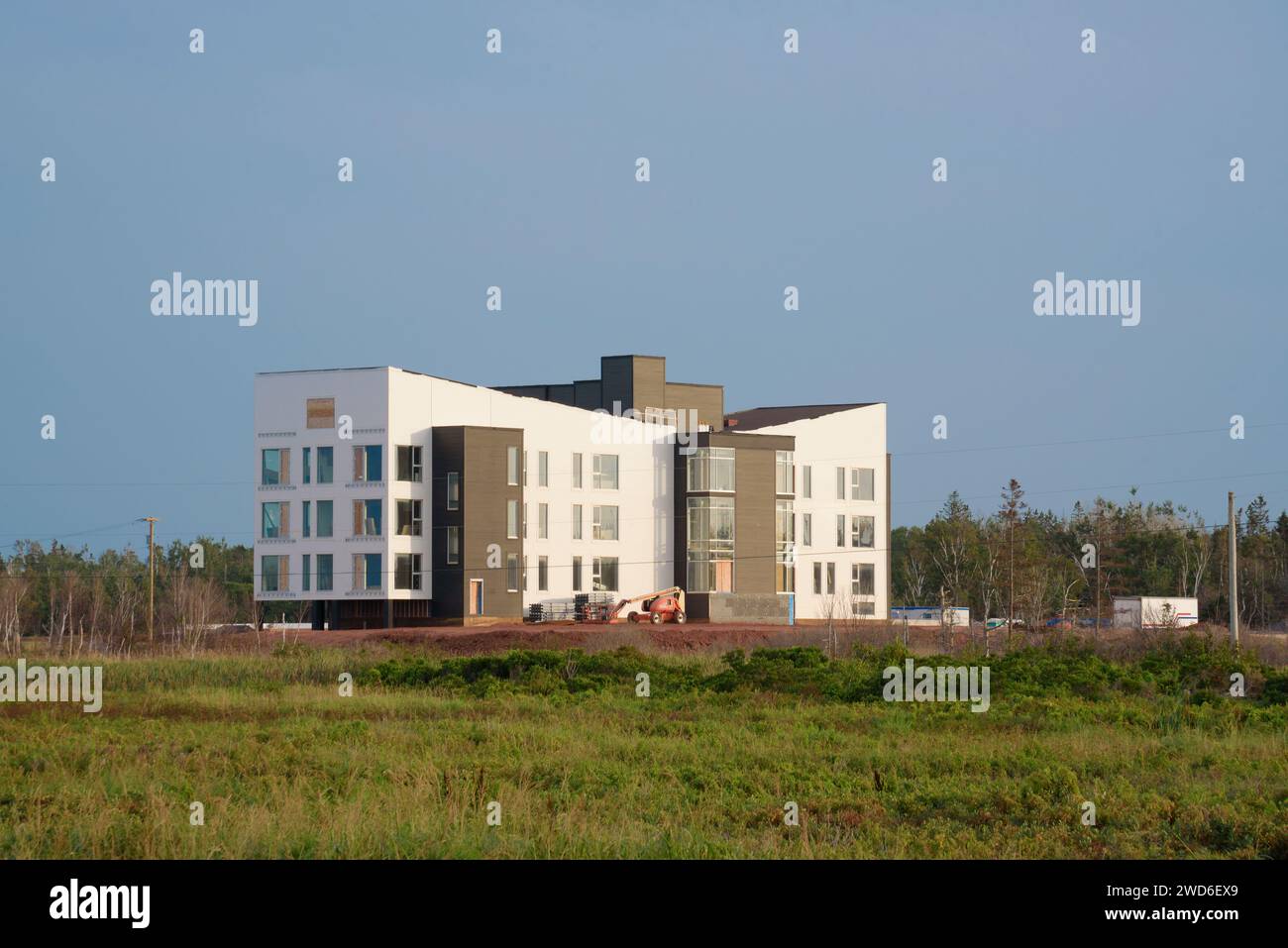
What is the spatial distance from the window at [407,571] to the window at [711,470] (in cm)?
1527

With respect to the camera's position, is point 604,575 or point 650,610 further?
point 604,575

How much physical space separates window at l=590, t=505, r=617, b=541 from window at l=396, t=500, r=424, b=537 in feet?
33.2

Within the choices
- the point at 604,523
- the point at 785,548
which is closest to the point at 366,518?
the point at 604,523

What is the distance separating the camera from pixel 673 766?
19328 millimetres

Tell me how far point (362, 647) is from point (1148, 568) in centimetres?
6786

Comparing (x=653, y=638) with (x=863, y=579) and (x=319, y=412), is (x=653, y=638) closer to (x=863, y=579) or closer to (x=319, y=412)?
(x=319, y=412)

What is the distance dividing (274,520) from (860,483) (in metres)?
30.6

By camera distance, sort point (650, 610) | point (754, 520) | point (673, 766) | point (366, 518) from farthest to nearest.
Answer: point (754, 520), point (650, 610), point (366, 518), point (673, 766)

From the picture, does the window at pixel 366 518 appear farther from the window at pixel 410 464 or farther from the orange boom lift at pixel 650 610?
the orange boom lift at pixel 650 610

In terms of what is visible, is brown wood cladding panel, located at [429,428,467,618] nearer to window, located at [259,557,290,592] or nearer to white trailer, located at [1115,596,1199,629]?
window, located at [259,557,290,592]

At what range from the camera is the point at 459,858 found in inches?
426

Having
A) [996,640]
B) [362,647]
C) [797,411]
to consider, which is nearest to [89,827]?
[362,647]
